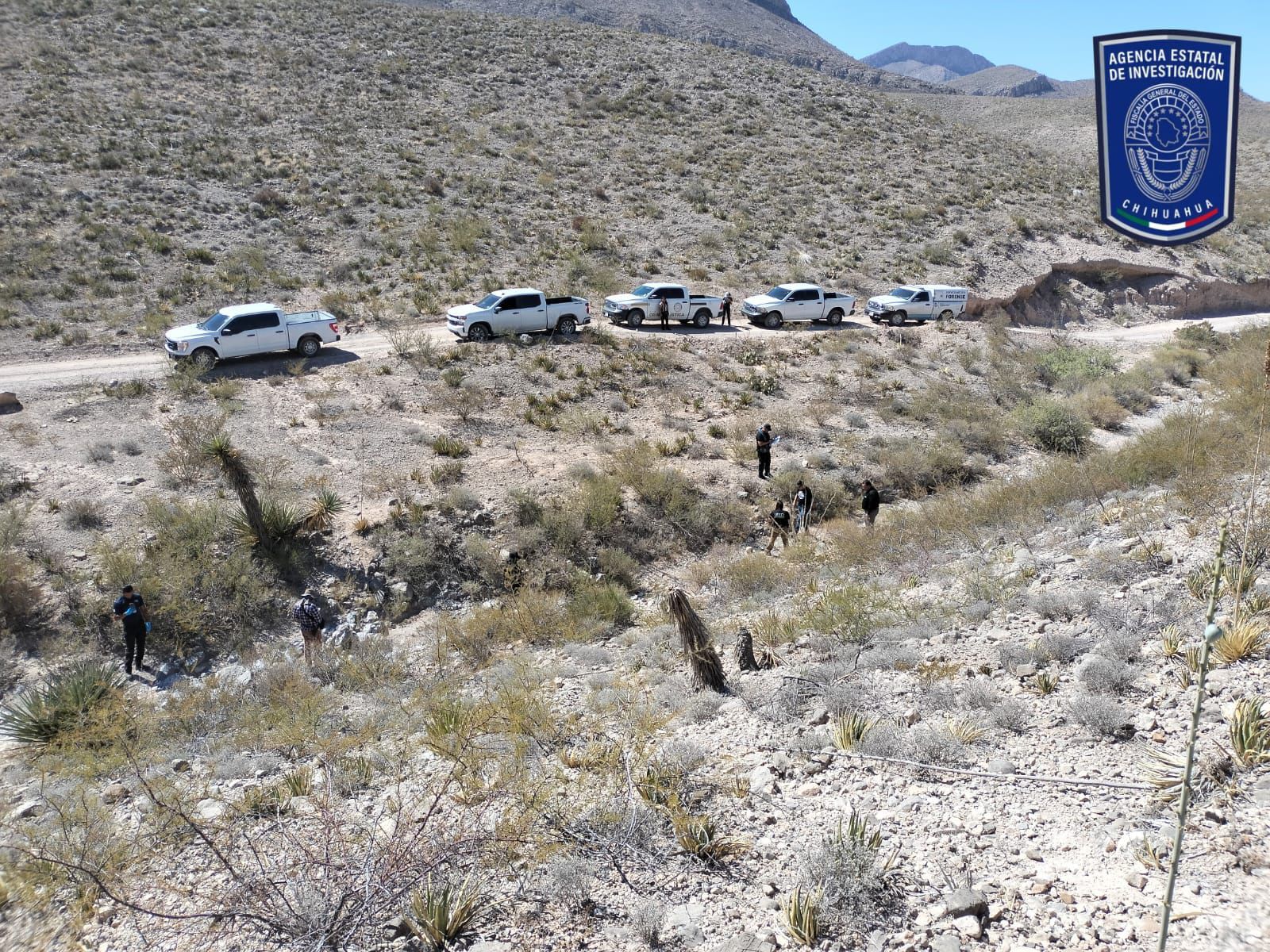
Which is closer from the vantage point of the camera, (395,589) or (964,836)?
(964,836)

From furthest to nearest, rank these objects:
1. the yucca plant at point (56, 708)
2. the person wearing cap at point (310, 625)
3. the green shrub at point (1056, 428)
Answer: the green shrub at point (1056, 428)
the person wearing cap at point (310, 625)
the yucca plant at point (56, 708)

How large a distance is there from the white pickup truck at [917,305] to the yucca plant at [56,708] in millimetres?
28116

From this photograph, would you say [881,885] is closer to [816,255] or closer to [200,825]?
[200,825]

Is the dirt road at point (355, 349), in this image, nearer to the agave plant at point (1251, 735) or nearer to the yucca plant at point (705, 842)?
the yucca plant at point (705, 842)

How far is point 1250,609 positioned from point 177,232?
35.4 meters

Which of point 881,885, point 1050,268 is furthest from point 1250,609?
point 1050,268

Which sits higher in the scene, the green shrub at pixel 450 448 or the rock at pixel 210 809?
the green shrub at pixel 450 448

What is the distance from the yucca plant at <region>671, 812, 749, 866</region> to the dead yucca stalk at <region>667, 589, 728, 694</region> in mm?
2529

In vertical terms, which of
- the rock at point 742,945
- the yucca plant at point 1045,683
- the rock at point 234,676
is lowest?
the rock at point 234,676

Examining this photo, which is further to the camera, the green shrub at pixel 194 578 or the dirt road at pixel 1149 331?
the dirt road at pixel 1149 331

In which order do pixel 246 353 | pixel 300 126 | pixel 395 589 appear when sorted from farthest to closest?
pixel 300 126
pixel 246 353
pixel 395 589

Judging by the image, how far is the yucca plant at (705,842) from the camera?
5.55 metres

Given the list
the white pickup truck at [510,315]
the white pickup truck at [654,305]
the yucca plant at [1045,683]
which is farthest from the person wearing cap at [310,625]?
the white pickup truck at [654,305]

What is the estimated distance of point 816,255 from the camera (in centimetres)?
3672
